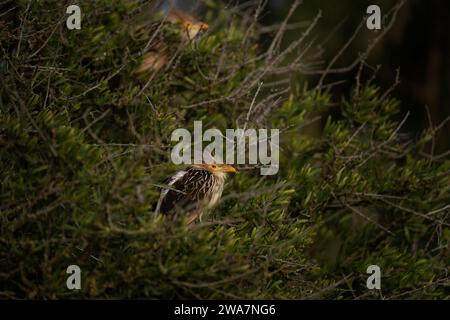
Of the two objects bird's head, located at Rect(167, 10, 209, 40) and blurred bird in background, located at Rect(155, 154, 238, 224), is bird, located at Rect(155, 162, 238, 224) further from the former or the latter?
bird's head, located at Rect(167, 10, 209, 40)

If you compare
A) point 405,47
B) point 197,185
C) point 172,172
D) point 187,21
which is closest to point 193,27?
point 187,21

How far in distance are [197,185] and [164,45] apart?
103 cm

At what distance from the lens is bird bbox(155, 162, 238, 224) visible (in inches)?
171

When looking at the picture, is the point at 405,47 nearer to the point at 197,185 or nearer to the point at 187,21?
the point at 187,21

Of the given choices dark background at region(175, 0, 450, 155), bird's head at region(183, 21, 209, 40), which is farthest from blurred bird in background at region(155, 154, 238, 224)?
dark background at region(175, 0, 450, 155)

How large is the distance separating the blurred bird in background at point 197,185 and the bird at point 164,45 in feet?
2.39

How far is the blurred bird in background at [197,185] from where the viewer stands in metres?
4.34

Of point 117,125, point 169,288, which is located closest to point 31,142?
point 169,288

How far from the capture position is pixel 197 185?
15.0 feet

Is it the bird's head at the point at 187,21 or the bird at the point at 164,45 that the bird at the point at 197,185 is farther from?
the bird's head at the point at 187,21

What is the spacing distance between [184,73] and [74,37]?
0.91 meters

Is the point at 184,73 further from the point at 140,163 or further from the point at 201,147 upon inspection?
the point at 140,163
